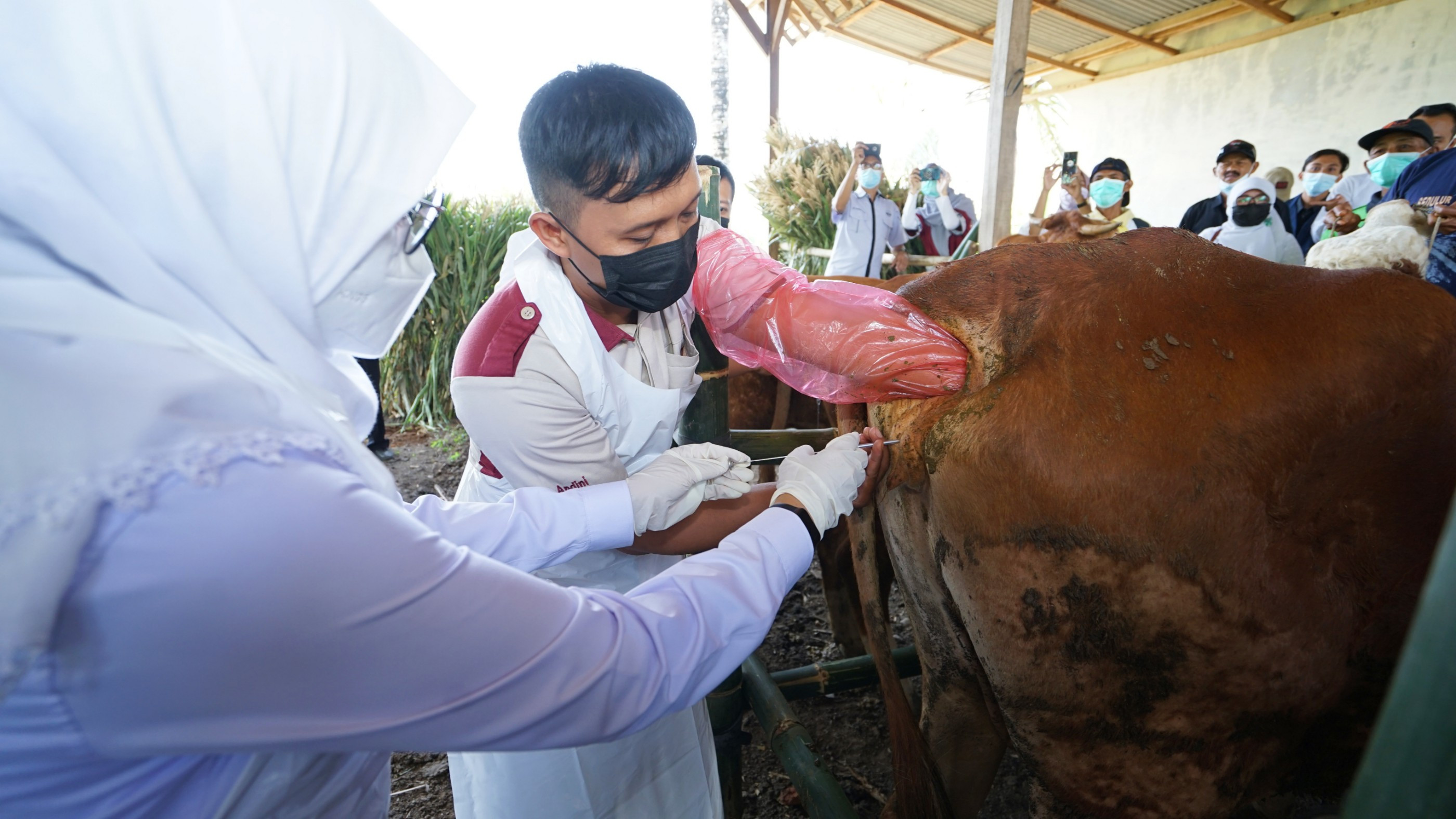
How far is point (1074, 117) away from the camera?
11.7 metres

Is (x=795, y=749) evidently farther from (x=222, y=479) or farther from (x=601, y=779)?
(x=222, y=479)

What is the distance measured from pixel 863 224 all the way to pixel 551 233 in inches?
216

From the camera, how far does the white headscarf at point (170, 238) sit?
1.65ft

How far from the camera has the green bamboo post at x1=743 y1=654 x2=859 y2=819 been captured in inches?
63.2

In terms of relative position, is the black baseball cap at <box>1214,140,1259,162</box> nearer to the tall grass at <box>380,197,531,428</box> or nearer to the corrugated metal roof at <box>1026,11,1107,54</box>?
the corrugated metal roof at <box>1026,11,1107,54</box>

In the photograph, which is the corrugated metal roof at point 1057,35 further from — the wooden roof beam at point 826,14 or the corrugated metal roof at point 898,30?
the wooden roof beam at point 826,14

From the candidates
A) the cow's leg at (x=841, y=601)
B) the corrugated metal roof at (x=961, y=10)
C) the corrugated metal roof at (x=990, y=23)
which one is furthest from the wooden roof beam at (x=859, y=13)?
the cow's leg at (x=841, y=601)

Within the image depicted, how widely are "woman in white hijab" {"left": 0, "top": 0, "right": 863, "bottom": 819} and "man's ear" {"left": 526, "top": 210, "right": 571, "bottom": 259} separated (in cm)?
56

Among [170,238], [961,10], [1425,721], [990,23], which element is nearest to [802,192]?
[961,10]

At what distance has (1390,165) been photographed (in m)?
4.24

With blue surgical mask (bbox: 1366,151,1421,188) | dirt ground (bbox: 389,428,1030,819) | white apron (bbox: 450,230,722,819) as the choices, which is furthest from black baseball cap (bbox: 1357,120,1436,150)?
white apron (bbox: 450,230,722,819)

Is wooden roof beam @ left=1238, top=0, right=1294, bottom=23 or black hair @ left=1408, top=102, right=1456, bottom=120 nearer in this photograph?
black hair @ left=1408, top=102, right=1456, bottom=120

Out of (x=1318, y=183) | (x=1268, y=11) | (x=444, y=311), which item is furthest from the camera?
(x=1268, y=11)

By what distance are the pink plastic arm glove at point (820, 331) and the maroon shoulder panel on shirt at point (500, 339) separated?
0.45 meters
